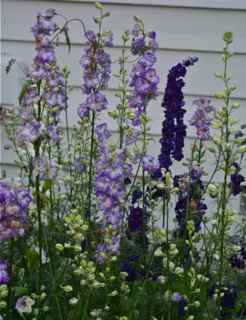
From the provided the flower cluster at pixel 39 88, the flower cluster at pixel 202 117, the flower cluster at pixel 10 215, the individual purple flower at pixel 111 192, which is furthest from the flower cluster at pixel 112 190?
the flower cluster at pixel 202 117

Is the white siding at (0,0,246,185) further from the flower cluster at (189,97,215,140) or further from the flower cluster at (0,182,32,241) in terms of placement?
the flower cluster at (0,182,32,241)

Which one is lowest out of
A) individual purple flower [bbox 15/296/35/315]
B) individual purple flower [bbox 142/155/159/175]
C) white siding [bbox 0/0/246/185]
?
individual purple flower [bbox 15/296/35/315]

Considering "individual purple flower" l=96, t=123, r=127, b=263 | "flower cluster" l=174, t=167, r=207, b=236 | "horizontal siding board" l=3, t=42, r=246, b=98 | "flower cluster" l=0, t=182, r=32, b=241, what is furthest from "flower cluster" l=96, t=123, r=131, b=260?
"horizontal siding board" l=3, t=42, r=246, b=98

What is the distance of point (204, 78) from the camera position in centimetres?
442

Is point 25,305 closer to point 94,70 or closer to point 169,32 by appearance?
point 94,70

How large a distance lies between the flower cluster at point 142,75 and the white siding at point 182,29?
1.46 meters

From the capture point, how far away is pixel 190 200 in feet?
10.8

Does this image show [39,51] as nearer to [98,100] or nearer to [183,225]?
[98,100]

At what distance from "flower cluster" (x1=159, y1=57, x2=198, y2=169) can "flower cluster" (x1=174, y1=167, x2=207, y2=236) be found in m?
0.12

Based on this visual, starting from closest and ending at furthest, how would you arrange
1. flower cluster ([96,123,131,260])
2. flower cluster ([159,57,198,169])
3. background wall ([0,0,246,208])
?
flower cluster ([96,123,131,260]), flower cluster ([159,57,198,169]), background wall ([0,0,246,208])

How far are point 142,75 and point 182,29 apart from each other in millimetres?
1687

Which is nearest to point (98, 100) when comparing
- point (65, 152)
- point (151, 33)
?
point (151, 33)

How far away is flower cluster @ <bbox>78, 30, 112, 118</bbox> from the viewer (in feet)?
9.07

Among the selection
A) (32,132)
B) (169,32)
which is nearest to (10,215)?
(32,132)
